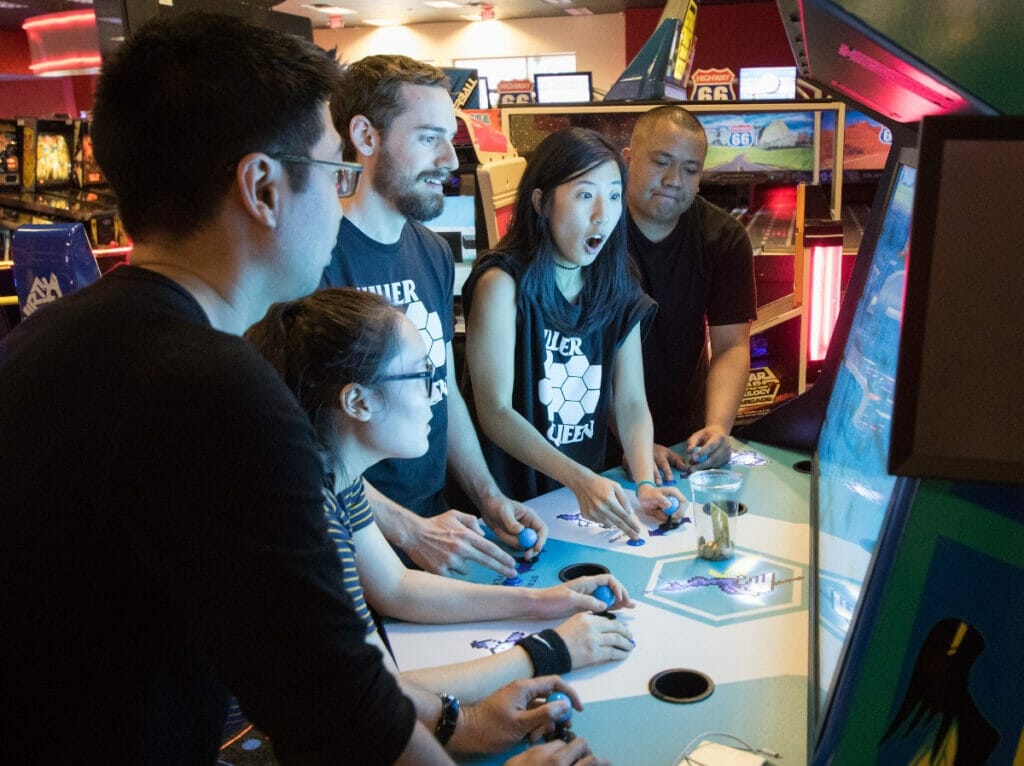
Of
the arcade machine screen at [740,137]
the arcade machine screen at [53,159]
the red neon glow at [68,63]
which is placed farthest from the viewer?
the red neon glow at [68,63]

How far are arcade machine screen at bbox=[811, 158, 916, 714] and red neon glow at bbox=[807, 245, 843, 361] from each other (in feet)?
7.47

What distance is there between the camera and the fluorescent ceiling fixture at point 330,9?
12.5m

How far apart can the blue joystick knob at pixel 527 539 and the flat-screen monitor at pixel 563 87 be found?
264 inches

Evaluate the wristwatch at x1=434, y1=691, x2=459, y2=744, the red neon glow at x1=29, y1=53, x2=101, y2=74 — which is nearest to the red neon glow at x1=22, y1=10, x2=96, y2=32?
the red neon glow at x1=29, y1=53, x2=101, y2=74

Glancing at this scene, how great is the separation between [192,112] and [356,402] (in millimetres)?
589

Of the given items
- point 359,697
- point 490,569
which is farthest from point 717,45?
point 359,697

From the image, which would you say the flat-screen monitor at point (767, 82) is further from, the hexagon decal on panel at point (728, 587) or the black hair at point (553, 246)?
the hexagon decal on panel at point (728, 587)

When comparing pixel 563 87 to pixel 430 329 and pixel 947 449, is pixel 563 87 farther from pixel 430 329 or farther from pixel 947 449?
pixel 947 449

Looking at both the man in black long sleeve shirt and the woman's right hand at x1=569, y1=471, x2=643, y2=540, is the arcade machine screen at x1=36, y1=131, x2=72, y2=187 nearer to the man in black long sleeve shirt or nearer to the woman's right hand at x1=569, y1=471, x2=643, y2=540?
the woman's right hand at x1=569, y1=471, x2=643, y2=540

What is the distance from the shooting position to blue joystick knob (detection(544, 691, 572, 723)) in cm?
109

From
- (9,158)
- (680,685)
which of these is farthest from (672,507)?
(9,158)

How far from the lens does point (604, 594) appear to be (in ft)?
4.55

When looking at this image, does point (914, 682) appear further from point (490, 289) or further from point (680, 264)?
point (680, 264)

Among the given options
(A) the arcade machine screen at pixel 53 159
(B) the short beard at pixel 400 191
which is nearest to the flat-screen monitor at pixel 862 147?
(B) the short beard at pixel 400 191
